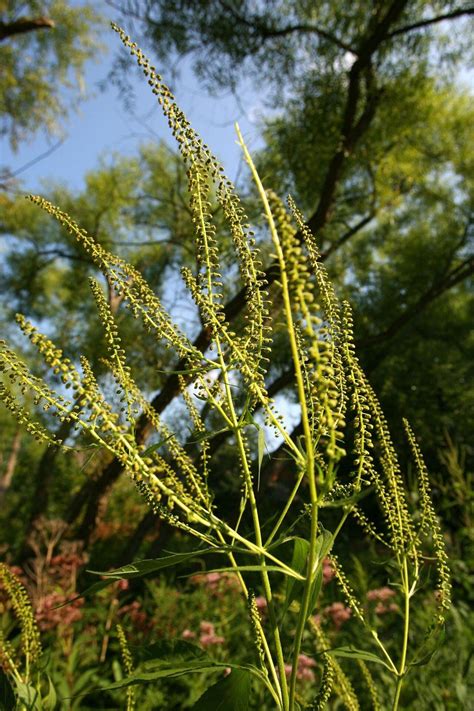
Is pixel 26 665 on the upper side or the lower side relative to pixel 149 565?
lower

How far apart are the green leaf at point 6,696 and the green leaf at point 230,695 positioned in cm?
37

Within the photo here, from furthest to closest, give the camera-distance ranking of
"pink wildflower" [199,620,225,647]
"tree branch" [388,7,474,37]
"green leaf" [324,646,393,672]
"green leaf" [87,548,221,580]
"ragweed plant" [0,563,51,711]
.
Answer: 1. "tree branch" [388,7,474,37]
2. "pink wildflower" [199,620,225,647]
3. "ragweed plant" [0,563,51,711]
4. "green leaf" [324,646,393,672]
5. "green leaf" [87,548,221,580]

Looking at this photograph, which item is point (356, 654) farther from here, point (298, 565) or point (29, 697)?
point (29, 697)

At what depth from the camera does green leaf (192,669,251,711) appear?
0.77 metres

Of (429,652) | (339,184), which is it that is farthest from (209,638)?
(339,184)

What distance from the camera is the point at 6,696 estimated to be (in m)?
0.92

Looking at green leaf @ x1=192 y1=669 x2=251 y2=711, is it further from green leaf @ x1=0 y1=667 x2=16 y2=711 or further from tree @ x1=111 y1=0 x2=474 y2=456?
tree @ x1=111 y1=0 x2=474 y2=456

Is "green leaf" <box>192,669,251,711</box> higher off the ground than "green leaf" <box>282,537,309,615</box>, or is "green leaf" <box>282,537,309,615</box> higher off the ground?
"green leaf" <box>282,537,309,615</box>

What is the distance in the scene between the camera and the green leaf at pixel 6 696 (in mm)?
912

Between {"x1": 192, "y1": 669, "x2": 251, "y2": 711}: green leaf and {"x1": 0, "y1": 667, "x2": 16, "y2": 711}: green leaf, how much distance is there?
1.23ft

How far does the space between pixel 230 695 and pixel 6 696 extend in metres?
0.45

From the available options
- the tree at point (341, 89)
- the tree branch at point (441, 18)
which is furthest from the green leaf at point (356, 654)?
the tree branch at point (441, 18)

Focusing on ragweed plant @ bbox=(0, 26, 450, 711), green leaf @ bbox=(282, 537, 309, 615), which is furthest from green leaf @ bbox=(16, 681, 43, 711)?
green leaf @ bbox=(282, 537, 309, 615)

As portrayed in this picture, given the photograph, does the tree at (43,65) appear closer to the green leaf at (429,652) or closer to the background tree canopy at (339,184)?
the background tree canopy at (339,184)
